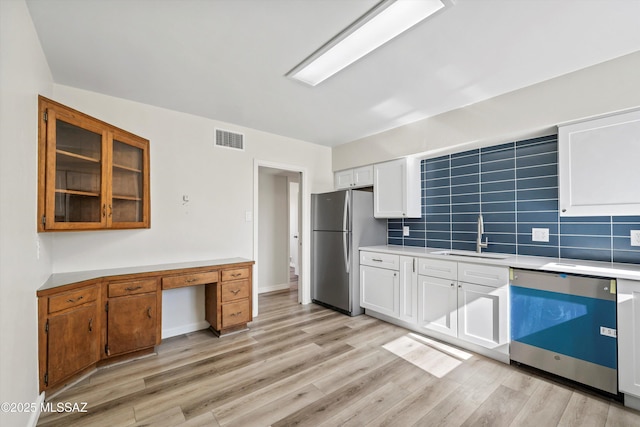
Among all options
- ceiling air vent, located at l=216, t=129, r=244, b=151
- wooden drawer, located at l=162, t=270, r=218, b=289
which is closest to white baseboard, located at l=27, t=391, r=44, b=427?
wooden drawer, located at l=162, t=270, r=218, b=289

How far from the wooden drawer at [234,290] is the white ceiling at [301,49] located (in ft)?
6.47

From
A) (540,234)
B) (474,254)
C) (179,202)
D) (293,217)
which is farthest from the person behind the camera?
(293,217)

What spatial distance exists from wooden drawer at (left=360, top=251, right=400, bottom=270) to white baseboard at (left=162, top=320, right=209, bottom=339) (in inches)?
84.1

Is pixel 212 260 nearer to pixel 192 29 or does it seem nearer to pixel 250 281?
pixel 250 281

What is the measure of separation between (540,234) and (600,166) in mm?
802

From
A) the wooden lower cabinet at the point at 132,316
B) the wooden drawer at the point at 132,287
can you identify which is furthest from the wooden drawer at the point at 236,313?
the wooden drawer at the point at 132,287

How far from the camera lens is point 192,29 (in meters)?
1.84

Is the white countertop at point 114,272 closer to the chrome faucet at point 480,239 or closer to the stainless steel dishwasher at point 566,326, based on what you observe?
the chrome faucet at point 480,239

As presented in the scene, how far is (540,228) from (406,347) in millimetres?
1774

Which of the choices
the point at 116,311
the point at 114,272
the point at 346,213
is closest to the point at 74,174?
the point at 114,272

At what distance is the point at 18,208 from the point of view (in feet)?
5.03

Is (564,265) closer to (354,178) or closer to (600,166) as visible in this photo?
(600,166)

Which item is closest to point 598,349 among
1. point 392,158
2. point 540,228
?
point 540,228

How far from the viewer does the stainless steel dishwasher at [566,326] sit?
→ 2.01 m
